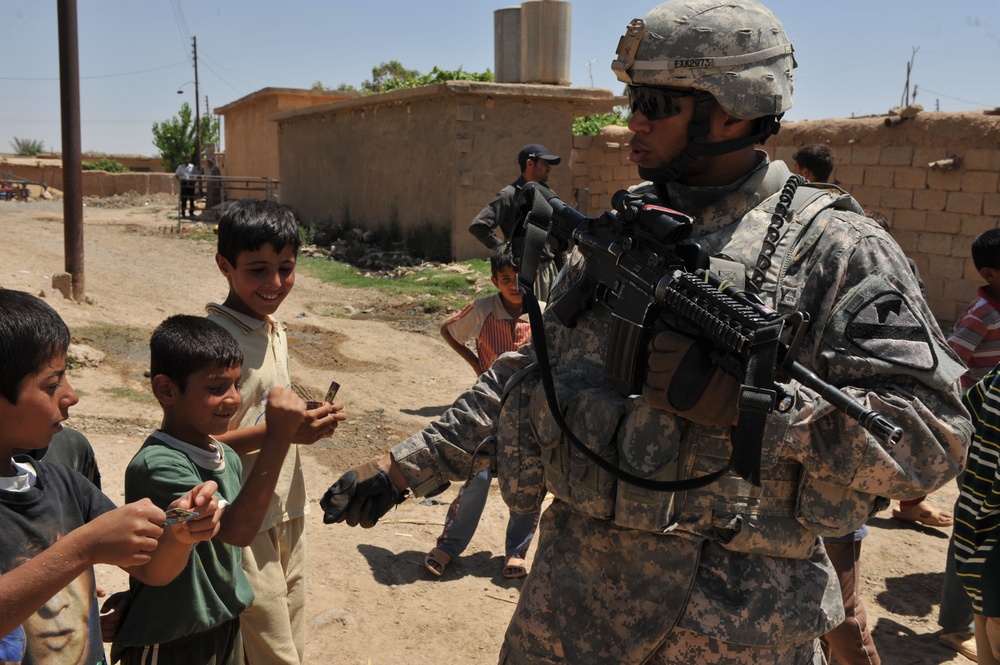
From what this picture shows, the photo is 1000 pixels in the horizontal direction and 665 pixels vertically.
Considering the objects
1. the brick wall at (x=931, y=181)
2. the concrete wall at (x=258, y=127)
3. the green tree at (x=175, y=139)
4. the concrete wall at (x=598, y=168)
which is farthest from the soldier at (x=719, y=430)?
the green tree at (x=175, y=139)

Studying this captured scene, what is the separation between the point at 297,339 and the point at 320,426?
690cm

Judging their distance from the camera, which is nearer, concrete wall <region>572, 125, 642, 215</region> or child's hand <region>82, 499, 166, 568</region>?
child's hand <region>82, 499, 166, 568</region>

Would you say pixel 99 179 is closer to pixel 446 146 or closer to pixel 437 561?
pixel 446 146

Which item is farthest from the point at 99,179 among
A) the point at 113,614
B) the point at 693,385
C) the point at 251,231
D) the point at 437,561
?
the point at 693,385

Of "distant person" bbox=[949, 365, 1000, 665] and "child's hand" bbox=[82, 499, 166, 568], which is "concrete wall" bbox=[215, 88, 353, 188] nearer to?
"distant person" bbox=[949, 365, 1000, 665]

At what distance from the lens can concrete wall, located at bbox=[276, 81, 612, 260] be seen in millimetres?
14141

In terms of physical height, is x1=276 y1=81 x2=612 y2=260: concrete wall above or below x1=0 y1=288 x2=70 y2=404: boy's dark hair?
above

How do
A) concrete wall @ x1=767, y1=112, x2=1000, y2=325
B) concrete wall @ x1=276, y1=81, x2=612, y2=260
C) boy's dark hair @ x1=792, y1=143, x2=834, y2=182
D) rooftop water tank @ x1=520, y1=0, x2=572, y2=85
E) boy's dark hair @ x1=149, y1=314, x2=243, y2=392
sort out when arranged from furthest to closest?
rooftop water tank @ x1=520, y1=0, x2=572, y2=85
concrete wall @ x1=276, y1=81, x2=612, y2=260
concrete wall @ x1=767, y1=112, x2=1000, y2=325
boy's dark hair @ x1=792, y1=143, x2=834, y2=182
boy's dark hair @ x1=149, y1=314, x2=243, y2=392

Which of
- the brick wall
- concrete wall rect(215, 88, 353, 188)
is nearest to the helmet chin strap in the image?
the brick wall

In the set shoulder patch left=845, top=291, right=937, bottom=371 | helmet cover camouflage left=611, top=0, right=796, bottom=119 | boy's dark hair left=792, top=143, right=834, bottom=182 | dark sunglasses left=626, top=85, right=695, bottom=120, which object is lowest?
shoulder patch left=845, top=291, right=937, bottom=371

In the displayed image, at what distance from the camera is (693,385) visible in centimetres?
177

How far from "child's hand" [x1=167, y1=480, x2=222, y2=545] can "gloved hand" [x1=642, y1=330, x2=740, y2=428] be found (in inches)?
37.0

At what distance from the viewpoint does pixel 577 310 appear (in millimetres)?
2180

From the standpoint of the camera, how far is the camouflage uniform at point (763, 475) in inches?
70.4
